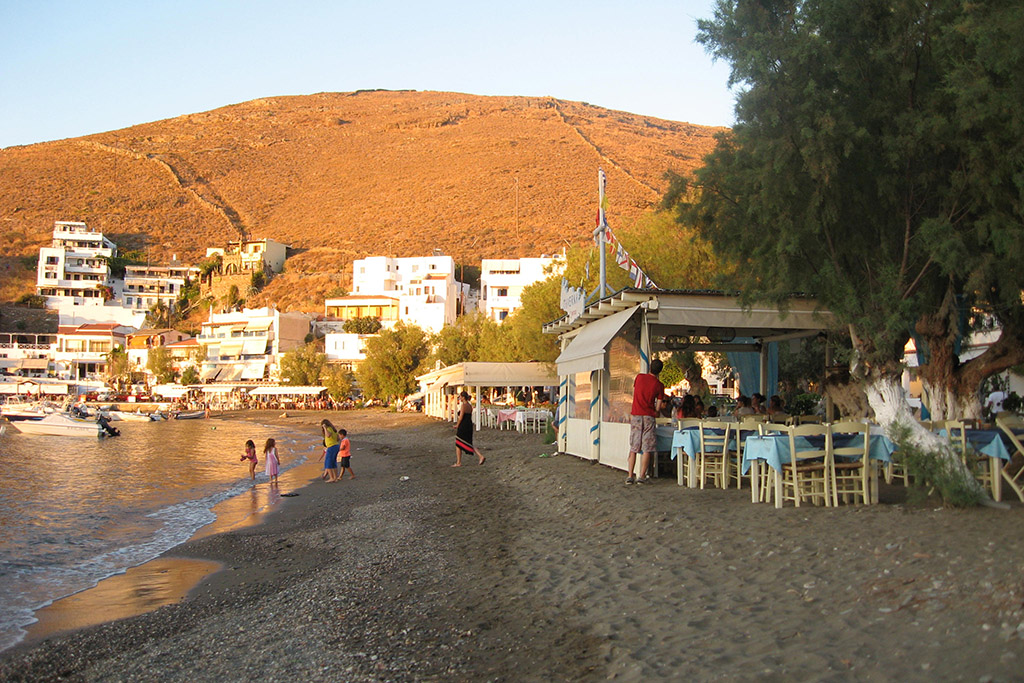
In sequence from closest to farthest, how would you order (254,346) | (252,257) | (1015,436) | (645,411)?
(1015,436) < (645,411) < (254,346) < (252,257)

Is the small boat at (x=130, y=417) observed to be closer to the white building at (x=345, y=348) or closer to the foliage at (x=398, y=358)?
the white building at (x=345, y=348)

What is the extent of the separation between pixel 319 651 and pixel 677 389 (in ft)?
123

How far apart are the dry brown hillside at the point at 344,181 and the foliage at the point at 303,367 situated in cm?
2142

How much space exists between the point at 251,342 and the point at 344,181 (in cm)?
6923

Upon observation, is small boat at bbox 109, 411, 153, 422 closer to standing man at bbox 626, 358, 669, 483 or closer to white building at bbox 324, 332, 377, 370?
white building at bbox 324, 332, 377, 370

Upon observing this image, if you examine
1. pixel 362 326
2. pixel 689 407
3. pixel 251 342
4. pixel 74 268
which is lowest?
pixel 689 407

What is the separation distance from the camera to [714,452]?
10609 millimetres

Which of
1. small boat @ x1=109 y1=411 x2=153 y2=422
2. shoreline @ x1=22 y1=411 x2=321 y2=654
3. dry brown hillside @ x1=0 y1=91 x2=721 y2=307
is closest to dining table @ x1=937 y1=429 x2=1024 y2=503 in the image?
shoreline @ x1=22 y1=411 x2=321 y2=654

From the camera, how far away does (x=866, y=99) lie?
351 inches

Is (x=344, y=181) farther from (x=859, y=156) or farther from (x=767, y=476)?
(x=767, y=476)

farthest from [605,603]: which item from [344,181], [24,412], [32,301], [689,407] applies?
[344,181]

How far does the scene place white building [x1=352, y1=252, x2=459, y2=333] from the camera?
71500 millimetres

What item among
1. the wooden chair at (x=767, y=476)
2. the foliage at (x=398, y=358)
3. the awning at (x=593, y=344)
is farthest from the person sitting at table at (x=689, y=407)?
the foliage at (x=398, y=358)

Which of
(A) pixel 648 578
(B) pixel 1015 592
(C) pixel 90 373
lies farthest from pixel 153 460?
(C) pixel 90 373
